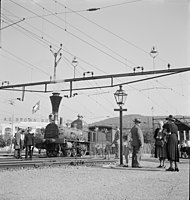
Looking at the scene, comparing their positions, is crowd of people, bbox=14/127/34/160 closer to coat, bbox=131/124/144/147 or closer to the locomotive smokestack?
the locomotive smokestack

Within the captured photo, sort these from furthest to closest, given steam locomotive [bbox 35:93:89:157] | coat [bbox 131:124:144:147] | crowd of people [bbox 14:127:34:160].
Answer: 1. steam locomotive [bbox 35:93:89:157]
2. crowd of people [bbox 14:127:34:160]
3. coat [bbox 131:124:144:147]

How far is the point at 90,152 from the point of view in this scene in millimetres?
27766

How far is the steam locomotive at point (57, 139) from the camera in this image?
920 inches

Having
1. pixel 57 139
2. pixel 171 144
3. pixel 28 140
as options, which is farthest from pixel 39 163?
pixel 57 139

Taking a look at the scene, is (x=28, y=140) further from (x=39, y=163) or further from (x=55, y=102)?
(x=55, y=102)

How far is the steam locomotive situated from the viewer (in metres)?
23.4

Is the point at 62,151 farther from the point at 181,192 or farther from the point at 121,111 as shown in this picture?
the point at 181,192

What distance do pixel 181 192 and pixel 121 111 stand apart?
783 cm

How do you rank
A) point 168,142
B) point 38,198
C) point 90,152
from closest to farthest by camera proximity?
point 38,198 < point 168,142 < point 90,152

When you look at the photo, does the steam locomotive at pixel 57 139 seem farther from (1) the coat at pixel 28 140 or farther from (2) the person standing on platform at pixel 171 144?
(2) the person standing on platform at pixel 171 144

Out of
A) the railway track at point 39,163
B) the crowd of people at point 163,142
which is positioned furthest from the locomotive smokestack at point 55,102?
the crowd of people at point 163,142

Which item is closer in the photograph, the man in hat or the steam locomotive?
the man in hat

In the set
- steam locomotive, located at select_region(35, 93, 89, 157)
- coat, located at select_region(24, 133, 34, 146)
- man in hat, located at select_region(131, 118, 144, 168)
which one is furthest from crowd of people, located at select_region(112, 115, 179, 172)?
steam locomotive, located at select_region(35, 93, 89, 157)

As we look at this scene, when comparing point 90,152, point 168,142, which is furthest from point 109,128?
point 168,142
